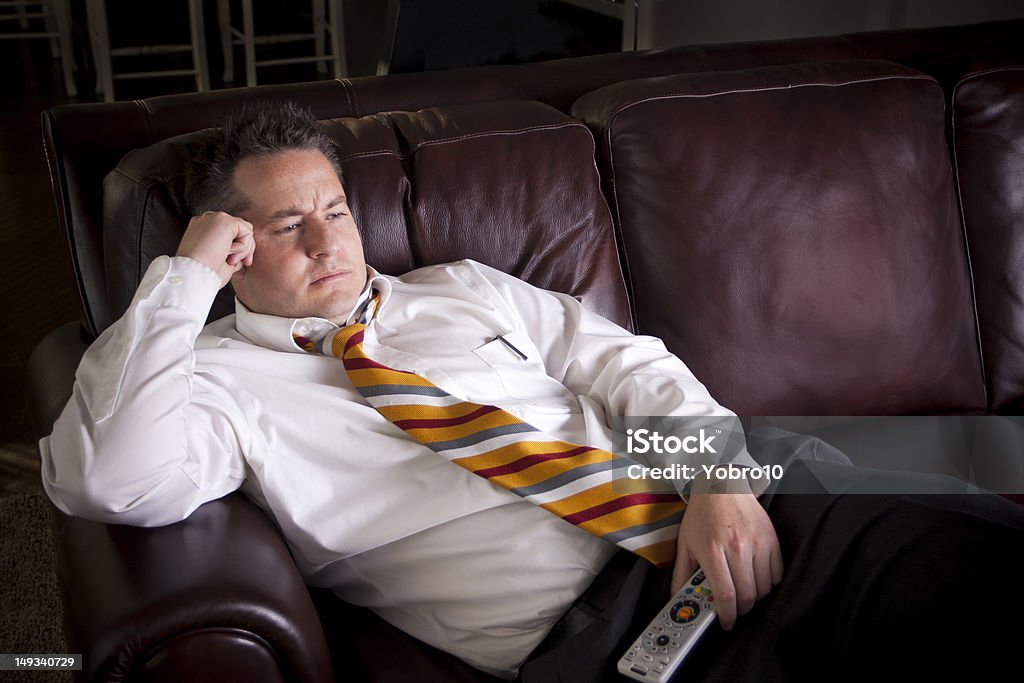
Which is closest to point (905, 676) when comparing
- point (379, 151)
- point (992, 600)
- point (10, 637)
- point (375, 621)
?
point (992, 600)

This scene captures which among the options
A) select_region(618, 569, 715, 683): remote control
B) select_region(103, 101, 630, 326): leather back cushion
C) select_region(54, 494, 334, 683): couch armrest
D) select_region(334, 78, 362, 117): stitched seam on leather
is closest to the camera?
select_region(54, 494, 334, 683): couch armrest

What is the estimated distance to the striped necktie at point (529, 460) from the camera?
1.26 m

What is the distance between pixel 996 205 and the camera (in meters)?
1.87

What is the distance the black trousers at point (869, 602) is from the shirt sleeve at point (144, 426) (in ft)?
1.56

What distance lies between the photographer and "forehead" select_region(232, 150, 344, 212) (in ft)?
4.58

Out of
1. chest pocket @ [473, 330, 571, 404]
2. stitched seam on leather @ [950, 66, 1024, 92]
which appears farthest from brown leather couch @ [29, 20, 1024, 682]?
chest pocket @ [473, 330, 571, 404]

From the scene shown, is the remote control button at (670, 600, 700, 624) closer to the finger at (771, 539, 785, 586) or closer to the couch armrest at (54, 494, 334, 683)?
the finger at (771, 539, 785, 586)

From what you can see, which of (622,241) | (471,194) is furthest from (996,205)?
(471,194)

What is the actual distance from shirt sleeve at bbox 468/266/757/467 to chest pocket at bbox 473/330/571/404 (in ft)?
0.13

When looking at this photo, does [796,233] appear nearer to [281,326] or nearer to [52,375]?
[281,326]

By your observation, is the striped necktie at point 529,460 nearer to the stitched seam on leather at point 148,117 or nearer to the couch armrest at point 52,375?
the couch armrest at point 52,375

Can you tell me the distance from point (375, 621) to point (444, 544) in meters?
0.16

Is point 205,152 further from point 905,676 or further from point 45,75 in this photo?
point 45,75

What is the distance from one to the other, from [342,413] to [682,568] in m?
0.48
